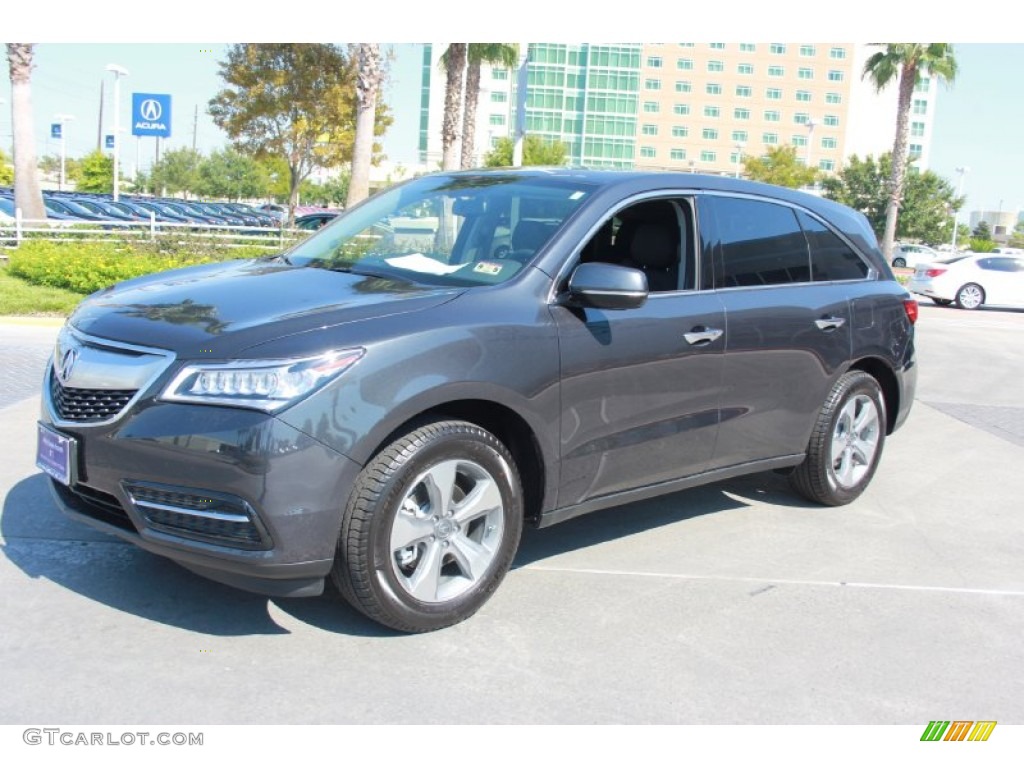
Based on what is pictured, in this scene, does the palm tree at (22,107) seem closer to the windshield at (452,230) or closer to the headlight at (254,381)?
the windshield at (452,230)

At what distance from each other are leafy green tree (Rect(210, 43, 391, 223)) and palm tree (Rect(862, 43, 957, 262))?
18060mm

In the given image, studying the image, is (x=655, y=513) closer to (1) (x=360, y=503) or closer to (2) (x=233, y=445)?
(1) (x=360, y=503)

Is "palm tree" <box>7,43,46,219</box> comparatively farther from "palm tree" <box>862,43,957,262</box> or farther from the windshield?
"palm tree" <box>862,43,957,262</box>

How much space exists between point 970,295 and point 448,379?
75.5ft

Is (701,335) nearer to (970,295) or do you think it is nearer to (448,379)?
(448,379)

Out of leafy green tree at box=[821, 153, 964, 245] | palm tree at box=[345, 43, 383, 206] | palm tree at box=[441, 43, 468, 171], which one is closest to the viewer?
palm tree at box=[345, 43, 383, 206]

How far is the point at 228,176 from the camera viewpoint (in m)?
76.4

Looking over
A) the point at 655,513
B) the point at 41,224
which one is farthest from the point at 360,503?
the point at 41,224

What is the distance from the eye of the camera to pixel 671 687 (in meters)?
3.61

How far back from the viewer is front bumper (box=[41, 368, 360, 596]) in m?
3.33

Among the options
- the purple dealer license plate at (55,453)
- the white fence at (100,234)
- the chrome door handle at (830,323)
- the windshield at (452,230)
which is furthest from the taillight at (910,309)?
the white fence at (100,234)

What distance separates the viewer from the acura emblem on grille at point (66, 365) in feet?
12.3

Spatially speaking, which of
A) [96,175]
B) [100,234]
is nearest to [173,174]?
[96,175]

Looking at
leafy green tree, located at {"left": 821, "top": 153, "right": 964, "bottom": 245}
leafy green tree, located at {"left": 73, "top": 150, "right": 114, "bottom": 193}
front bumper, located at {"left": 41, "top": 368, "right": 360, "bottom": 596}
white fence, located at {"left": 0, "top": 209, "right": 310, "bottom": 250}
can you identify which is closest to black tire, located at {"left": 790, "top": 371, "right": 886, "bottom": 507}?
front bumper, located at {"left": 41, "top": 368, "right": 360, "bottom": 596}
